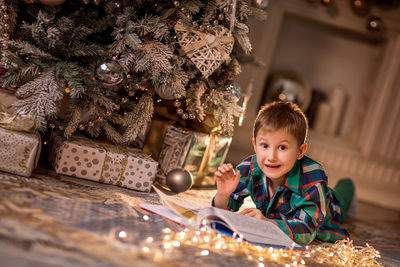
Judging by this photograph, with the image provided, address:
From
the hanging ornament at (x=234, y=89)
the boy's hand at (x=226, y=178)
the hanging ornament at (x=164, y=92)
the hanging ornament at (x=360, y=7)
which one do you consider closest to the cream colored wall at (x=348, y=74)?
the hanging ornament at (x=360, y=7)

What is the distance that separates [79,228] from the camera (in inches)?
39.4

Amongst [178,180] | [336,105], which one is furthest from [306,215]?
[336,105]

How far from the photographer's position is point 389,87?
326cm

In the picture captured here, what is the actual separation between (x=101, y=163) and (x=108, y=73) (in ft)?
1.08

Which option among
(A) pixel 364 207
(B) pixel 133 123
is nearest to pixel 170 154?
(B) pixel 133 123

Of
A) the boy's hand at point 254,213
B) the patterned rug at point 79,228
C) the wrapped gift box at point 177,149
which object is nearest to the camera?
the patterned rug at point 79,228

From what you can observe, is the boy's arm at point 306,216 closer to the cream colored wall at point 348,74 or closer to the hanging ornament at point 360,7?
the cream colored wall at point 348,74

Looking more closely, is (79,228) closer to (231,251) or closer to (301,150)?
(231,251)

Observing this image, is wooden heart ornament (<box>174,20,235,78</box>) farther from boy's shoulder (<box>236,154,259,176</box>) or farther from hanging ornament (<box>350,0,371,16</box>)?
hanging ornament (<box>350,0,371,16</box>)

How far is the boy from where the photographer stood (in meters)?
1.32

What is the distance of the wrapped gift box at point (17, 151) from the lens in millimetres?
1312

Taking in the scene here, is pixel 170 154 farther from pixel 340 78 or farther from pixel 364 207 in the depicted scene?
pixel 340 78

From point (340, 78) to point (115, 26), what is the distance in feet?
8.05

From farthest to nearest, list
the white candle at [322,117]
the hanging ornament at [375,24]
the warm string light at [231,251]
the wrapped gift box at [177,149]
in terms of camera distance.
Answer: the white candle at [322,117] < the hanging ornament at [375,24] < the wrapped gift box at [177,149] < the warm string light at [231,251]
